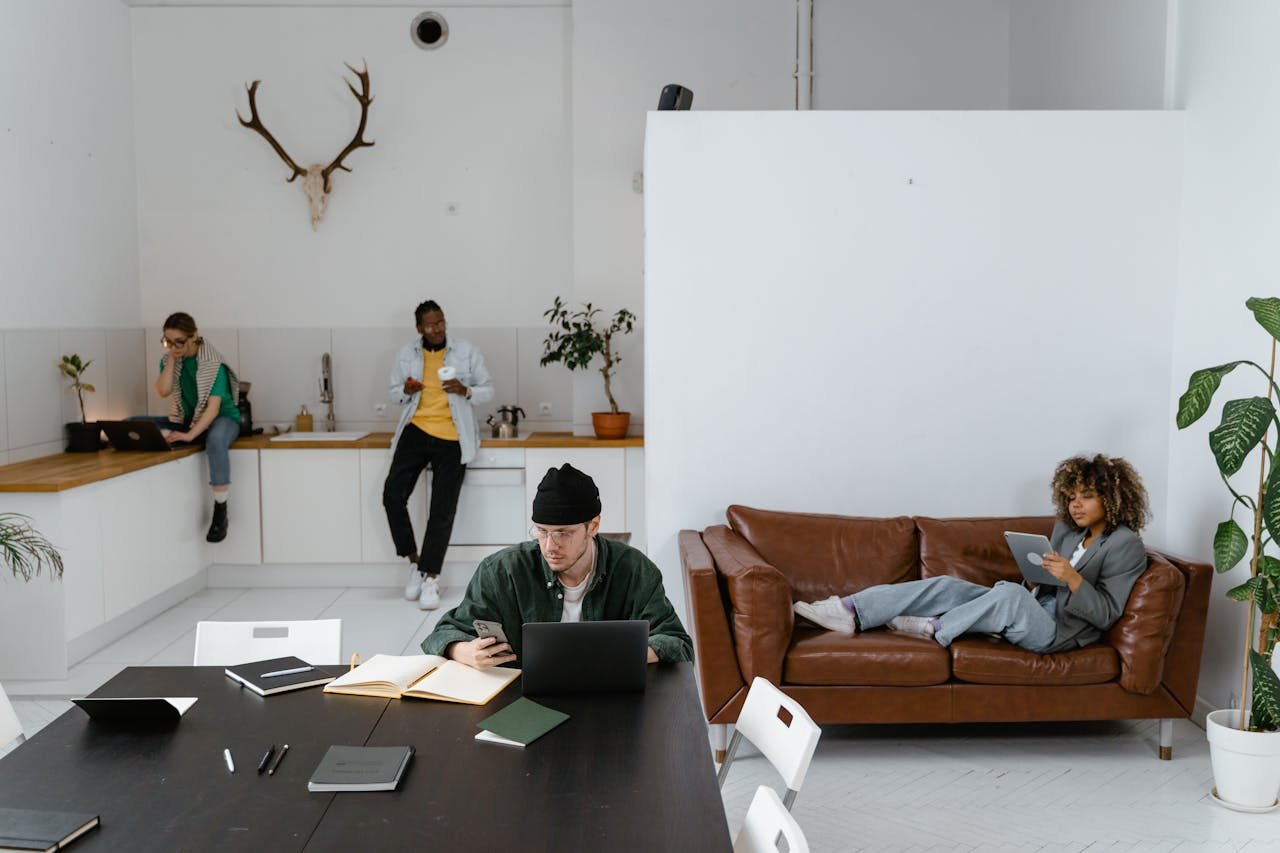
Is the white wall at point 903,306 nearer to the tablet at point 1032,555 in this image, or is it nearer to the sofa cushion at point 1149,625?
the tablet at point 1032,555

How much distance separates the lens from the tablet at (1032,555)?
4.00 metres

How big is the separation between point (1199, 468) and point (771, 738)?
9.38 feet

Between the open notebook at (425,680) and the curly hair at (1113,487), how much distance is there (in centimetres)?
241

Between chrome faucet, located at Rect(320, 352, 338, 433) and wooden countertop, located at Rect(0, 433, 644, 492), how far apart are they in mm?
308

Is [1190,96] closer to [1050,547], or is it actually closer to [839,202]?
[839,202]

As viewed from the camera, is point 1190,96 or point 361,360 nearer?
point 1190,96

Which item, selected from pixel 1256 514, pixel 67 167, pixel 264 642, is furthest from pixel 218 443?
pixel 1256 514

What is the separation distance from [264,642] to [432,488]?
11.0 feet

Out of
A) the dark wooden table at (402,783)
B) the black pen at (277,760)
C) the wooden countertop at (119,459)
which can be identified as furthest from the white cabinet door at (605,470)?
the black pen at (277,760)

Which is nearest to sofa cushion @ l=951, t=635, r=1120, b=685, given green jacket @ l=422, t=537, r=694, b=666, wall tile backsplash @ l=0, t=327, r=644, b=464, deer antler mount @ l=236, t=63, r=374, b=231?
green jacket @ l=422, t=537, r=694, b=666

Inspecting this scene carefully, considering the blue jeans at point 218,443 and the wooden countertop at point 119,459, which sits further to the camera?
the blue jeans at point 218,443

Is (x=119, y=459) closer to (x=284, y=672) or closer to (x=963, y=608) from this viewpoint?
(x=284, y=672)

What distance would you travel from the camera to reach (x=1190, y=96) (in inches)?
181

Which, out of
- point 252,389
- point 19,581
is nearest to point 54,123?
point 252,389
